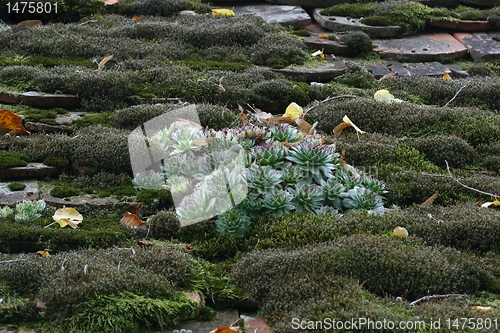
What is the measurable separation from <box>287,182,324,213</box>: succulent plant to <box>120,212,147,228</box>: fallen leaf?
100 cm

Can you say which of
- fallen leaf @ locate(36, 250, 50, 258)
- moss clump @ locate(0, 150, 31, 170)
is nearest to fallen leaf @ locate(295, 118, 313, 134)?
moss clump @ locate(0, 150, 31, 170)

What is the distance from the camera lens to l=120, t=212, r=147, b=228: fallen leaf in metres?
4.74

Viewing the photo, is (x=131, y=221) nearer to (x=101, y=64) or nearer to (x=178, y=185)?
(x=178, y=185)

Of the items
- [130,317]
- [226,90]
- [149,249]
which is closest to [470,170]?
[226,90]

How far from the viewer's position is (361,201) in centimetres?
486

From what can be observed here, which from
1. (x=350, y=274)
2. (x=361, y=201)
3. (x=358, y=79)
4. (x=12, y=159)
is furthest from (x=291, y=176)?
(x=358, y=79)

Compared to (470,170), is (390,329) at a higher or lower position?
higher

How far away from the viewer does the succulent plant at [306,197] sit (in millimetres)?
4762

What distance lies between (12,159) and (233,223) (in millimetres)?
1929

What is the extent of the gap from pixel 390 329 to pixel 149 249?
1516 mm

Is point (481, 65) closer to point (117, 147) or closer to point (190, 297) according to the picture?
point (117, 147)

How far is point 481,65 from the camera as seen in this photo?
27.6 feet

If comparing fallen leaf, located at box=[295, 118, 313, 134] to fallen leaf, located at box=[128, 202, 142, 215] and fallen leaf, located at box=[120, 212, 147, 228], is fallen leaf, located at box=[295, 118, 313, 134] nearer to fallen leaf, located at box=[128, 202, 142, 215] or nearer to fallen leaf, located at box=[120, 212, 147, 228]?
fallen leaf, located at box=[128, 202, 142, 215]
